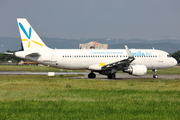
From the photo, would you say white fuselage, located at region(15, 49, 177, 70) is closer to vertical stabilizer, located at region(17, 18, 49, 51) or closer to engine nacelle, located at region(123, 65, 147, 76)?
vertical stabilizer, located at region(17, 18, 49, 51)

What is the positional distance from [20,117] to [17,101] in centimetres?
465

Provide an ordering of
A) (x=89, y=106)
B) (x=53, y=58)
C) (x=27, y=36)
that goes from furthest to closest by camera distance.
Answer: (x=53, y=58) → (x=27, y=36) → (x=89, y=106)

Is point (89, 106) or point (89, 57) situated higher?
point (89, 57)

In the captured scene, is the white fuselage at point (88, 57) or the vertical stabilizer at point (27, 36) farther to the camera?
the white fuselage at point (88, 57)

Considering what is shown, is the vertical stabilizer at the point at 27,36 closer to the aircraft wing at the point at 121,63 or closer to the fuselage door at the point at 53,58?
the fuselage door at the point at 53,58

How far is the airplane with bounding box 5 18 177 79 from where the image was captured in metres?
39.3

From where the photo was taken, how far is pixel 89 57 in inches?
1634

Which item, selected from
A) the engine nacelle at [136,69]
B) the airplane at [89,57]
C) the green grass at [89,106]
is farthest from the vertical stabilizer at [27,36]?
the green grass at [89,106]

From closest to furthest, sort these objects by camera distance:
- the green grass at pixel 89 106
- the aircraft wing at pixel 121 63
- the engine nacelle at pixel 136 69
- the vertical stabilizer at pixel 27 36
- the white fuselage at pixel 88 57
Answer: the green grass at pixel 89 106
the aircraft wing at pixel 121 63
the vertical stabilizer at pixel 27 36
the engine nacelle at pixel 136 69
the white fuselage at pixel 88 57

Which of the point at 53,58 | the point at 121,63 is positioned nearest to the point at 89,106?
the point at 121,63

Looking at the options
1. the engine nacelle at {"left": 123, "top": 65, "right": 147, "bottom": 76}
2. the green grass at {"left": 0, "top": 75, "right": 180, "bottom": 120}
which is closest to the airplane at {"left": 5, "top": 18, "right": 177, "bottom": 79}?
the engine nacelle at {"left": 123, "top": 65, "right": 147, "bottom": 76}

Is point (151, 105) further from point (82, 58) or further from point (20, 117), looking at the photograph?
point (82, 58)

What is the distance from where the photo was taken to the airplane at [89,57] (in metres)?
39.3

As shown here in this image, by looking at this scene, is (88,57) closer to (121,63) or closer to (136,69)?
(121,63)
